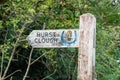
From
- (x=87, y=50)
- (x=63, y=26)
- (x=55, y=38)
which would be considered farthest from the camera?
(x=63, y=26)

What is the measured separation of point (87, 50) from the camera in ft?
10.3

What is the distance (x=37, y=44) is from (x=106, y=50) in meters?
1.35

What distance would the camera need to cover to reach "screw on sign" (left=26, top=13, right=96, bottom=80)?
10.3ft

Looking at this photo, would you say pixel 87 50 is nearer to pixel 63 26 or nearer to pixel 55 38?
pixel 55 38

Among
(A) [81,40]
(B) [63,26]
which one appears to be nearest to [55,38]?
(A) [81,40]

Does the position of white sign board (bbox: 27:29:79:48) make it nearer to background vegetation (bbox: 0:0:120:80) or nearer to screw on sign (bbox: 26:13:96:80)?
screw on sign (bbox: 26:13:96:80)

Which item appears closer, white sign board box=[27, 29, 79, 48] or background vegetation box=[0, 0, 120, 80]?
white sign board box=[27, 29, 79, 48]

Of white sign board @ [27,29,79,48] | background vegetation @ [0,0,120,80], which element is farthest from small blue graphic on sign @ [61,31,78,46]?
background vegetation @ [0,0,120,80]

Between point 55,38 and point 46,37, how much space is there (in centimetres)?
9

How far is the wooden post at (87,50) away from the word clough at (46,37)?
0.77 feet

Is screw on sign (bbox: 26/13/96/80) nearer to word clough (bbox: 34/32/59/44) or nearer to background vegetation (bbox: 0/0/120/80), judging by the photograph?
word clough (bbox: 34/32/59/44)

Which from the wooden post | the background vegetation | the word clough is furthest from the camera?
the background vegetation

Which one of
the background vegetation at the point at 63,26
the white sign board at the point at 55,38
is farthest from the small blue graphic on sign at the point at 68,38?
the background vegetation at the point at 63,26

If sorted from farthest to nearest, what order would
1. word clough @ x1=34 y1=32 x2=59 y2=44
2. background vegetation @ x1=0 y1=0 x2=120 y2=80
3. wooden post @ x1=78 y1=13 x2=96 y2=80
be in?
1. background vegetation @ x1=0 y1=0 x2=120 y2=80
2. word clough @ x1=34 y1=32 x2=59 y2=44
3. wooden post @ x1=78 y1=13 x2=96 y2=80
